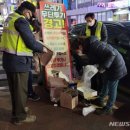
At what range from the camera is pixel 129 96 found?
17.4ft

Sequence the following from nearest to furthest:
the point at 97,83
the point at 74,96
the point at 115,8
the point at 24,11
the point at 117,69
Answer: the point at 24,11
the point at 117,69
the point at 74,96
the point at 97,83
the point at 115,8

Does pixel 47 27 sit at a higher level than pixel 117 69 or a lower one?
higher

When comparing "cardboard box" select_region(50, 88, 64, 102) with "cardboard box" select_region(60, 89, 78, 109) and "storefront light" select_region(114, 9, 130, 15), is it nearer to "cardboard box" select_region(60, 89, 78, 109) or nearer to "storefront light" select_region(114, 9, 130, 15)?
"cardboard box" select_region(60, 89, 78, 109)

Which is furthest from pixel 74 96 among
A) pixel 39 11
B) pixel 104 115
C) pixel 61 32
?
pixel 39 11

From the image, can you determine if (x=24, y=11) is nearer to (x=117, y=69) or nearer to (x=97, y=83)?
(x=117, y=69)

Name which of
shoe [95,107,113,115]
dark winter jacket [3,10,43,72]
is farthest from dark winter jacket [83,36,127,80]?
dark winter jacket [3,10,43,72]

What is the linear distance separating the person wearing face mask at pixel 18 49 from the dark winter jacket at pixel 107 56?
2.63 ft

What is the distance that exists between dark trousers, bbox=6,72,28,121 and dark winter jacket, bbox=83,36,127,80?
1178 mm

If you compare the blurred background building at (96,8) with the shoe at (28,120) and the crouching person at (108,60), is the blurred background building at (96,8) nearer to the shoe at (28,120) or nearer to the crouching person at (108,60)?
the crouching person at (108,60)

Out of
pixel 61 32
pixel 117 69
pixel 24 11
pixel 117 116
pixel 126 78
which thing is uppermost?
pixel 24 11

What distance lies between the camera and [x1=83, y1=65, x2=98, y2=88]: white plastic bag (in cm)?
470

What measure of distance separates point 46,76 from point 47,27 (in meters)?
1.03

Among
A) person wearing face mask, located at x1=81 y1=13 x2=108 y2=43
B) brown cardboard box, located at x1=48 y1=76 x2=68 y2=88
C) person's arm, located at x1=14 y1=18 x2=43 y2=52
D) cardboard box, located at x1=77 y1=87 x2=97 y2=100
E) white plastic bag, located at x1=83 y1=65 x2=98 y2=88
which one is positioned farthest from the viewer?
person wearing face mask, located at x1=81 y1=13 x2=108 y2=43

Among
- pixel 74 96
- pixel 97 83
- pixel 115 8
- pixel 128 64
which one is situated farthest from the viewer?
pixel 115 8
